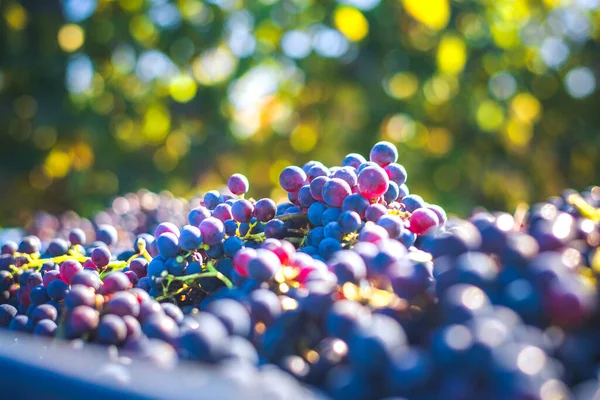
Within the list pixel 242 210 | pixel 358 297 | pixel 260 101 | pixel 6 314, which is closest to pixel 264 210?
pixel 242 210

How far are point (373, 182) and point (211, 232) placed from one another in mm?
212

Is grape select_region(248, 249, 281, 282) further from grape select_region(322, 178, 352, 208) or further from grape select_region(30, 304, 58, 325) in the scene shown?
grape select_region(30, 304, 58, 325)

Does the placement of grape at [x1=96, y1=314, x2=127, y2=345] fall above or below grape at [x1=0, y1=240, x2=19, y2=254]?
below

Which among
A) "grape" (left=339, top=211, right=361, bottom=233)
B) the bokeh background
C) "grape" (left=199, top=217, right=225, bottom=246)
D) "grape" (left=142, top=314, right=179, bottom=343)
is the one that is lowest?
"grape" (left=142, top=314, right=179, bottom=343)

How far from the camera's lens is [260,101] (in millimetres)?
3096

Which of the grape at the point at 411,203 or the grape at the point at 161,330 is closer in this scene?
the grape at the point at 161,330

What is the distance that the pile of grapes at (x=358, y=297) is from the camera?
0.36 meters

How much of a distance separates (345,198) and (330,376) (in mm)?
271

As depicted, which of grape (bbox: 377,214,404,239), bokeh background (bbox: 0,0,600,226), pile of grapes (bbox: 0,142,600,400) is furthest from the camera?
bokeh background (bbox: 0,0,600,226)

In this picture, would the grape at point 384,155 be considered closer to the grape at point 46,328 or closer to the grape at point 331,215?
the grape at point 331,215

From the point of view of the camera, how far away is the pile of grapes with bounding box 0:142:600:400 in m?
0.36

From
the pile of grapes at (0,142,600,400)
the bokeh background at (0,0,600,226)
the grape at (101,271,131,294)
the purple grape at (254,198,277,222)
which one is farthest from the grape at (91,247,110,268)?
the bokeh background at (0,0,600,226)

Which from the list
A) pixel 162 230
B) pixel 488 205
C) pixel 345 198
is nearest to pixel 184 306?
pixel 162 230

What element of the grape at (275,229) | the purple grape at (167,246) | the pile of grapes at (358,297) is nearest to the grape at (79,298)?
the pile of grapes at (358,297)
